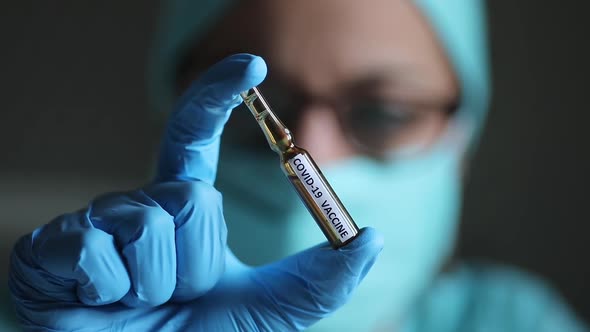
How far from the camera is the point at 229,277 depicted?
0.61 meters

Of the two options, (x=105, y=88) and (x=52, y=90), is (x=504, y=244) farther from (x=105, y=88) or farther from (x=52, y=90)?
(x=52, y=90)

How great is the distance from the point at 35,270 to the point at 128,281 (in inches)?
3.6

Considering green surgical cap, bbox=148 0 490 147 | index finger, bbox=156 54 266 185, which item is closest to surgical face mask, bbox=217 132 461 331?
green surgical cap, bbox=148 0 490 147

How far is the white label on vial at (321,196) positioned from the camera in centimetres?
54

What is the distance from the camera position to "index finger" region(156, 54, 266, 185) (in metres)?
0.53

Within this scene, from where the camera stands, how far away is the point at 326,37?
1.07 metres

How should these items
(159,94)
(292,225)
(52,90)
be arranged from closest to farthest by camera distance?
A: (292,225) < (159,94) < (52,90)

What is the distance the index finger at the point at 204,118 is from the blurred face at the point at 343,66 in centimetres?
47

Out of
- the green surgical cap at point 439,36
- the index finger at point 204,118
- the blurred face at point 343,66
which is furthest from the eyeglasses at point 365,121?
the index finger at point 204,118

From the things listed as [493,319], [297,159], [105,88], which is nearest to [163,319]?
[297,159]

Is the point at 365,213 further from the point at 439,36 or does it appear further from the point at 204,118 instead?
the point at 204,118

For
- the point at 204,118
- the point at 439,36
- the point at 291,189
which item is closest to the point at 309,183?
the point at 204,118

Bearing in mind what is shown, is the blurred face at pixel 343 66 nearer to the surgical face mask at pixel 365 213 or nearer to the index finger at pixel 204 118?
the surgical face mask at pixel 365 213

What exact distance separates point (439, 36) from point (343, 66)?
0.78ft
